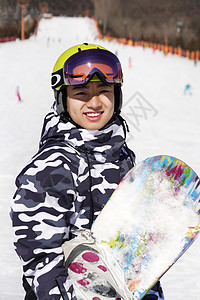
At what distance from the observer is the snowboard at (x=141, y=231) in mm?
1683

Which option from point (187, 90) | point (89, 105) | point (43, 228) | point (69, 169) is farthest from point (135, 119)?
point (43, 228)

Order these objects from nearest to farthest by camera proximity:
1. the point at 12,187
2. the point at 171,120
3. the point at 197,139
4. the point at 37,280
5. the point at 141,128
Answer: the point at 37,280 → the point at 12,187 → the point at 197,139 → the point at 141,128 → the point at 171,120

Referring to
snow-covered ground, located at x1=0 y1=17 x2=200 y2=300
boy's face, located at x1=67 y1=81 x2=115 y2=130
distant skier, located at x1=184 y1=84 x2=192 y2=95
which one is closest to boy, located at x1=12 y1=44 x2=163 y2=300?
boy's face, located at x1=67 y1=81 x2=115 y2=130

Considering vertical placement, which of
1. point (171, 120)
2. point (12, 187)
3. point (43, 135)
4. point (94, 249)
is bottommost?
point (171, 120)

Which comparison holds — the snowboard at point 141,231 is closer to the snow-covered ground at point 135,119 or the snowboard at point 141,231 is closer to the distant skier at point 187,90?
the snow-covered ground at point 135,119

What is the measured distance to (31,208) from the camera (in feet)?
5.27

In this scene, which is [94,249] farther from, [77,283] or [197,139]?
[197,139]

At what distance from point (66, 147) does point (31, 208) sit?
0.91 feet

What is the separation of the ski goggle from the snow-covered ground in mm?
2280

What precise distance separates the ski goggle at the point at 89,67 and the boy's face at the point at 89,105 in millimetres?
42

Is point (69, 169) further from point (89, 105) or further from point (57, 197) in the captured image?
point (89, 105)

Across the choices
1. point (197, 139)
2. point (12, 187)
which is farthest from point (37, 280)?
point (197, 139)

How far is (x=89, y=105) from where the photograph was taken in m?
1.83

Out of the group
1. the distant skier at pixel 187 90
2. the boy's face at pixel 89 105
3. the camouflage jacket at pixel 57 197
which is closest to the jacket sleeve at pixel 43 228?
the camouflage jacket at pixel 57 197
